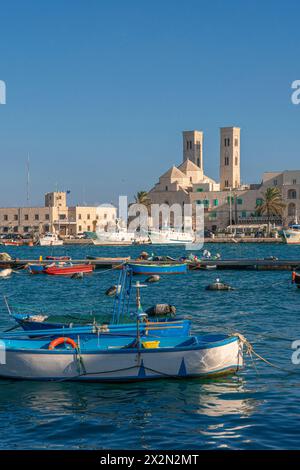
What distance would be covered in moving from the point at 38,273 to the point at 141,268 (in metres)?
10.6

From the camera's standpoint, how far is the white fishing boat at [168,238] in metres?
126

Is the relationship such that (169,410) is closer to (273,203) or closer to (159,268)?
(159,268)


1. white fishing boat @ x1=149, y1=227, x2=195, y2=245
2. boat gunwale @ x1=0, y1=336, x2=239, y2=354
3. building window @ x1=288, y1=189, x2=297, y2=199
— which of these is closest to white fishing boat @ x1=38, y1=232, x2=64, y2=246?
white fishing boat @ x1=149, y1=227, x2=195, y2=245

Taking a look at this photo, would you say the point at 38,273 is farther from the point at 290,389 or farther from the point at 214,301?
the point at 290,389

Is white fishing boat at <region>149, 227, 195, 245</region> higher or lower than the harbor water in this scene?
higher

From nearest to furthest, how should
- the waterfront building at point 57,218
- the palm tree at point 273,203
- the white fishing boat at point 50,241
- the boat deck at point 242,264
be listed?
the boat deck at point 242,264, the white fishing boat at point 50,241, the palm tree at point 273,203, the waterfront building at point 57,218

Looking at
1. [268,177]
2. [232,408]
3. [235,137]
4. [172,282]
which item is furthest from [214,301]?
[235,137]

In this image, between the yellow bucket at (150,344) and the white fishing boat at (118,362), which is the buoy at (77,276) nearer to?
the yellow bucket at (150,344)

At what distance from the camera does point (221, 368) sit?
21391 millimetres

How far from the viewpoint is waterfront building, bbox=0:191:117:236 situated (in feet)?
505

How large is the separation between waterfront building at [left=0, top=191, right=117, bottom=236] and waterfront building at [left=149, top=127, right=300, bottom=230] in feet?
44.1

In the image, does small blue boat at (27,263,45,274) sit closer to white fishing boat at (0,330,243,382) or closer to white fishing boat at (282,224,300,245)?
white fishing boat at (0,330,243,382)

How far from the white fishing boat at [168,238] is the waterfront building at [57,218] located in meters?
29.1

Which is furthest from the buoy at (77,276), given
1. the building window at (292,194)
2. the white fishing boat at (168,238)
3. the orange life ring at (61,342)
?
the building window at (292,194)
